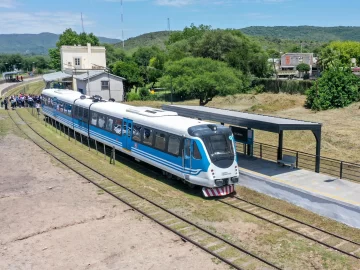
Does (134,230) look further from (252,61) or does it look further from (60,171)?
(252,61)

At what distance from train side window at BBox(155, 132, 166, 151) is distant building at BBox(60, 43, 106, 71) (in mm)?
55616

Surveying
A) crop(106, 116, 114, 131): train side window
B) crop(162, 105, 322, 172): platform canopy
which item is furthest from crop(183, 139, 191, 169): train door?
crop(106, 116, 114, 131): train side window

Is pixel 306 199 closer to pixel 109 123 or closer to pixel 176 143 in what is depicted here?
pixel 176 143

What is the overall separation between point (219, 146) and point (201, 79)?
27113mm

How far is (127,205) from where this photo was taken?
1524 cm

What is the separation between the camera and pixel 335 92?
146 feet

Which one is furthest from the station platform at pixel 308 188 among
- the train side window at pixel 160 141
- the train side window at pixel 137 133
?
the train side window at pixel 137 133

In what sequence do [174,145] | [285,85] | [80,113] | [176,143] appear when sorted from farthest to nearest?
[285,85] → [80,113] → [174,145] → [176,143]

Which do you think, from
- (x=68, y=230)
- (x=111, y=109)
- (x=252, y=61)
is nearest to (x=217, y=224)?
(x=68, y=230)

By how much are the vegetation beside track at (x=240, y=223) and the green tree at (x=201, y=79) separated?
Answer: 22.7 meters

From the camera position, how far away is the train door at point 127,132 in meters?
20.6

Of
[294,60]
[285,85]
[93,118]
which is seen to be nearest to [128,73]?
[285,85]

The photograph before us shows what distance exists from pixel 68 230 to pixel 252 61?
66654 mm

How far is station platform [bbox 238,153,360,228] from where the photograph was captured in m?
13.6
